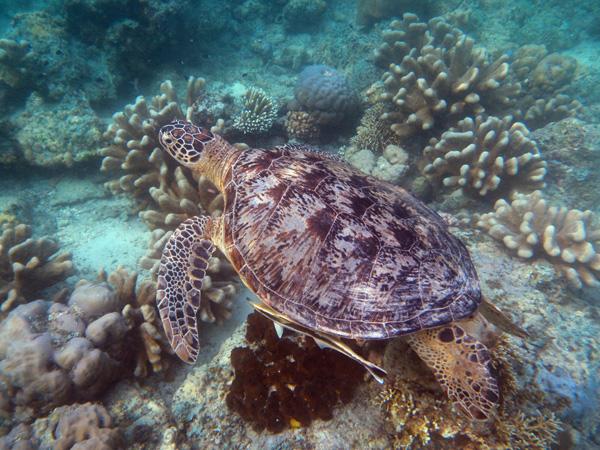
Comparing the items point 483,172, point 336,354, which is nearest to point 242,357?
point 336,354

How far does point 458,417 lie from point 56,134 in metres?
6.86

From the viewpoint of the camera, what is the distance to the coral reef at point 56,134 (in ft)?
17.2

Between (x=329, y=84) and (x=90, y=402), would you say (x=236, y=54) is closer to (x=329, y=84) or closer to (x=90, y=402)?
(x=329, y=84)

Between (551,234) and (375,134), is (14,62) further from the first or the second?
(551,234)

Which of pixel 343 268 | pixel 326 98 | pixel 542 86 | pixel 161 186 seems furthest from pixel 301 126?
pixel 542 86

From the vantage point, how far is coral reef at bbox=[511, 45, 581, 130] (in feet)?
20.9

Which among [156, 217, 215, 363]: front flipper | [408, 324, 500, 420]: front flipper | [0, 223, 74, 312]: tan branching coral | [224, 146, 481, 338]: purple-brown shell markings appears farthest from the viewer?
[0, 223, 74, 312]: tan branching coral

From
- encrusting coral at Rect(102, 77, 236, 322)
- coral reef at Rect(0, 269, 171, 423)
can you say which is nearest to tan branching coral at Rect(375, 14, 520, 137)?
encrusting coral at Rect(102, 77, 236, 322)

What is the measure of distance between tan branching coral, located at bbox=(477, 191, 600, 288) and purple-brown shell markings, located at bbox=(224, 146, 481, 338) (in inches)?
66.8

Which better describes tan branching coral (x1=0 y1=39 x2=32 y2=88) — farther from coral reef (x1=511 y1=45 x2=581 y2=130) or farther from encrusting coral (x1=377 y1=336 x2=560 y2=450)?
coral reef (x1=511 y1=45 x2=581 y2=130)

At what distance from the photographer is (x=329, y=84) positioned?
5621 mm

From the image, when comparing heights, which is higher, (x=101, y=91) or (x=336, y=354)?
(x=101, y=91)

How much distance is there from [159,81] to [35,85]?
112 inches

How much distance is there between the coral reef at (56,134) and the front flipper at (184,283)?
3450 millimetres
